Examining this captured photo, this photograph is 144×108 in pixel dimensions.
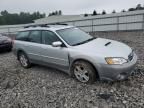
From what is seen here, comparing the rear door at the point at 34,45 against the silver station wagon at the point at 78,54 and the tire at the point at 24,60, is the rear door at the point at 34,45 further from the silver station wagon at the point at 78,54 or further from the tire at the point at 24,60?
the tire at the point at 24,60

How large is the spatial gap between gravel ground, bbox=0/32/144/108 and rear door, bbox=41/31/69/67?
0.54m

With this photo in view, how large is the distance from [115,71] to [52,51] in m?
1.96

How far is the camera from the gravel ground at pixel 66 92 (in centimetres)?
347

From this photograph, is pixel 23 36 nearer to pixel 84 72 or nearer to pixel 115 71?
pixel 84 72

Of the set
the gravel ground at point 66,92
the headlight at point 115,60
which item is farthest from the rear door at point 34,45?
the headlight at point 115,60

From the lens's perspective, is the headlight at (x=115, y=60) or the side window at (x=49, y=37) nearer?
the headlight at (x=115, y=60)

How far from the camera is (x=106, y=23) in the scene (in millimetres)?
15570

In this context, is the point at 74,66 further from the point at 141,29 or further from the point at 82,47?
the point at 141,29

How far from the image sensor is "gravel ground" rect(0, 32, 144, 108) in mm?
3475

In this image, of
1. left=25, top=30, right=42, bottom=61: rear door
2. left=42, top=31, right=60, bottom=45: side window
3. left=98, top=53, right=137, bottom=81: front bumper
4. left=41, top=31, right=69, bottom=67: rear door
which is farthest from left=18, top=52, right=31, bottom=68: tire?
left=98, top=53, right=137, bottom=81: front bumper

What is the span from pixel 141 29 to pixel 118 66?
1034 centimetres

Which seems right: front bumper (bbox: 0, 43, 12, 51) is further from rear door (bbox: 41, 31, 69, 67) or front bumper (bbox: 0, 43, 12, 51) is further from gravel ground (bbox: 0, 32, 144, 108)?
rear door (bbox: 41, 31, 69, 67)

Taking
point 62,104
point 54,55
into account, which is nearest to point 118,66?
point 62,104

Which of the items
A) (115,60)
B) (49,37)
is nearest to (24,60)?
(49,37)
